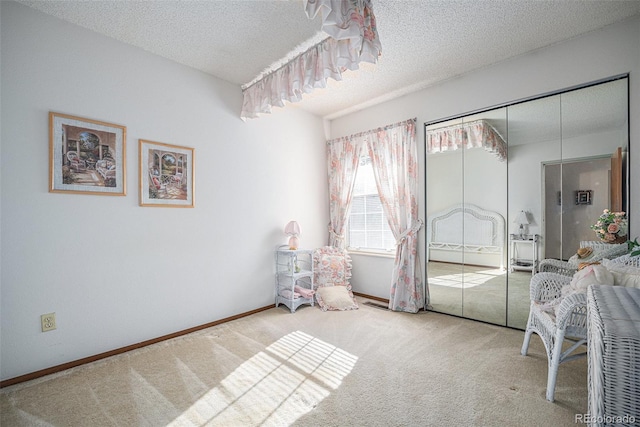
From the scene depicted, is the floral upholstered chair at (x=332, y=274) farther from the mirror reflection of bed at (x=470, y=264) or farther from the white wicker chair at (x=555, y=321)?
the white wicker chair at (x=555, y=321)

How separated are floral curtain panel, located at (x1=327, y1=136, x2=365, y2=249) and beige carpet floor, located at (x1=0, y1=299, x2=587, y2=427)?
1760 millimetres

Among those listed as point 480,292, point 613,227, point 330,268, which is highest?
point 613,227

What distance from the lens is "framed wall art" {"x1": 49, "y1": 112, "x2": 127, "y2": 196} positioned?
7.20 ft

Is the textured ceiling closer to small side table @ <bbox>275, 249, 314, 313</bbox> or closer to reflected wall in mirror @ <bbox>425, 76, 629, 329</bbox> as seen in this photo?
reflected wall in mirror @ <bbox>425, 76, 629, 329</bbox>

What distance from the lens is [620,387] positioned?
1.99 feet

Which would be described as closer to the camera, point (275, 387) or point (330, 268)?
point (275, 387)

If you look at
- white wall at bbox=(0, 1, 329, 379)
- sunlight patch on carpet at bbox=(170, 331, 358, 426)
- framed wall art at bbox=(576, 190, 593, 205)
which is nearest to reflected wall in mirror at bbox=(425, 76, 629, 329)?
framed wall art at bbox=(576, 190, 593, 205)

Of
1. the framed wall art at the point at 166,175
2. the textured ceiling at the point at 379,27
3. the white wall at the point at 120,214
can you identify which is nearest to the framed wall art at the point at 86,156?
the white wall at the point at 120,214

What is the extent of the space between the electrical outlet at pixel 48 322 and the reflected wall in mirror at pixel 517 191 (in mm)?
3601

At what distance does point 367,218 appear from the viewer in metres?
4.25

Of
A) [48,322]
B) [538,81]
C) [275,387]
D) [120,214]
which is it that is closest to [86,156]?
[120,214]

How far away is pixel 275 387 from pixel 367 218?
8.95ft

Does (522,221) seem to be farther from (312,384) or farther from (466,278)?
(312,384)

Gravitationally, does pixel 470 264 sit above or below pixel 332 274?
above
